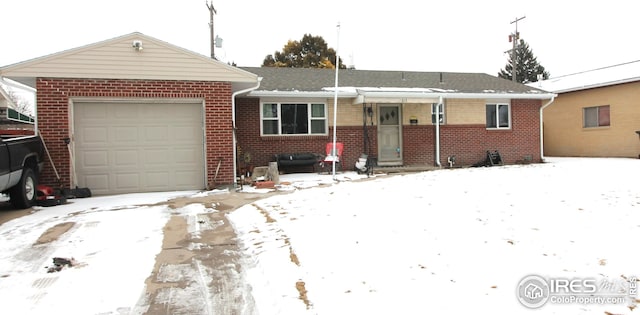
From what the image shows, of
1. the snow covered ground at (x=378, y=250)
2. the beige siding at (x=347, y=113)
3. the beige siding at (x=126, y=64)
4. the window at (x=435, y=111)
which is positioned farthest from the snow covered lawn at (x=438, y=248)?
the window at (x=435, y=111)

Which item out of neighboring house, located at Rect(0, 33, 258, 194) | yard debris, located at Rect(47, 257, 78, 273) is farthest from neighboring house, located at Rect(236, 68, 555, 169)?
yard debris, located at Rect(47, 257, 78, 273)

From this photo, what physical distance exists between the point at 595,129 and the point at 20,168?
20.1 meters

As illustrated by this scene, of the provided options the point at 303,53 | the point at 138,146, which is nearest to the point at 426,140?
the point at 138,146

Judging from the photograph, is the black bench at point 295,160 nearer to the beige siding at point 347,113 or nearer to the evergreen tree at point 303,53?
the beige siding at point 347,113

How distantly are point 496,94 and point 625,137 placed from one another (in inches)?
243

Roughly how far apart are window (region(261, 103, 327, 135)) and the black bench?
2.68 feet

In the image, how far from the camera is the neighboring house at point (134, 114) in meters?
9.45

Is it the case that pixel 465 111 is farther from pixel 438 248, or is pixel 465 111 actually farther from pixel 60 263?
pixel 60 263

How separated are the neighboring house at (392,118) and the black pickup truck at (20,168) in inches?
230

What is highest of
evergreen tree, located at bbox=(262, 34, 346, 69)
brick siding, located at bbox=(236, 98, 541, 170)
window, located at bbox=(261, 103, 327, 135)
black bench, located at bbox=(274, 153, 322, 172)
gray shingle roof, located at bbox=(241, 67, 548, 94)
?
evergreen tree, located at bbox=(262, 34, 346, 69)

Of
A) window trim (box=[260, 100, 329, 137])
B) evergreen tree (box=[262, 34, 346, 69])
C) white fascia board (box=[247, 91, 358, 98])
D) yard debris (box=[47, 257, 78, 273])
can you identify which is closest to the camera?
yard debris (box=[47, 257, 78, 273])

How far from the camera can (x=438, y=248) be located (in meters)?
4.48

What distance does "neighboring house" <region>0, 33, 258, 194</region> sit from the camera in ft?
31.0

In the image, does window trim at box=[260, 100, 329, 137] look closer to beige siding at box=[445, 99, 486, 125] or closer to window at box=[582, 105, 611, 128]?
beige siding at box=[445, 99, 486, 125]
